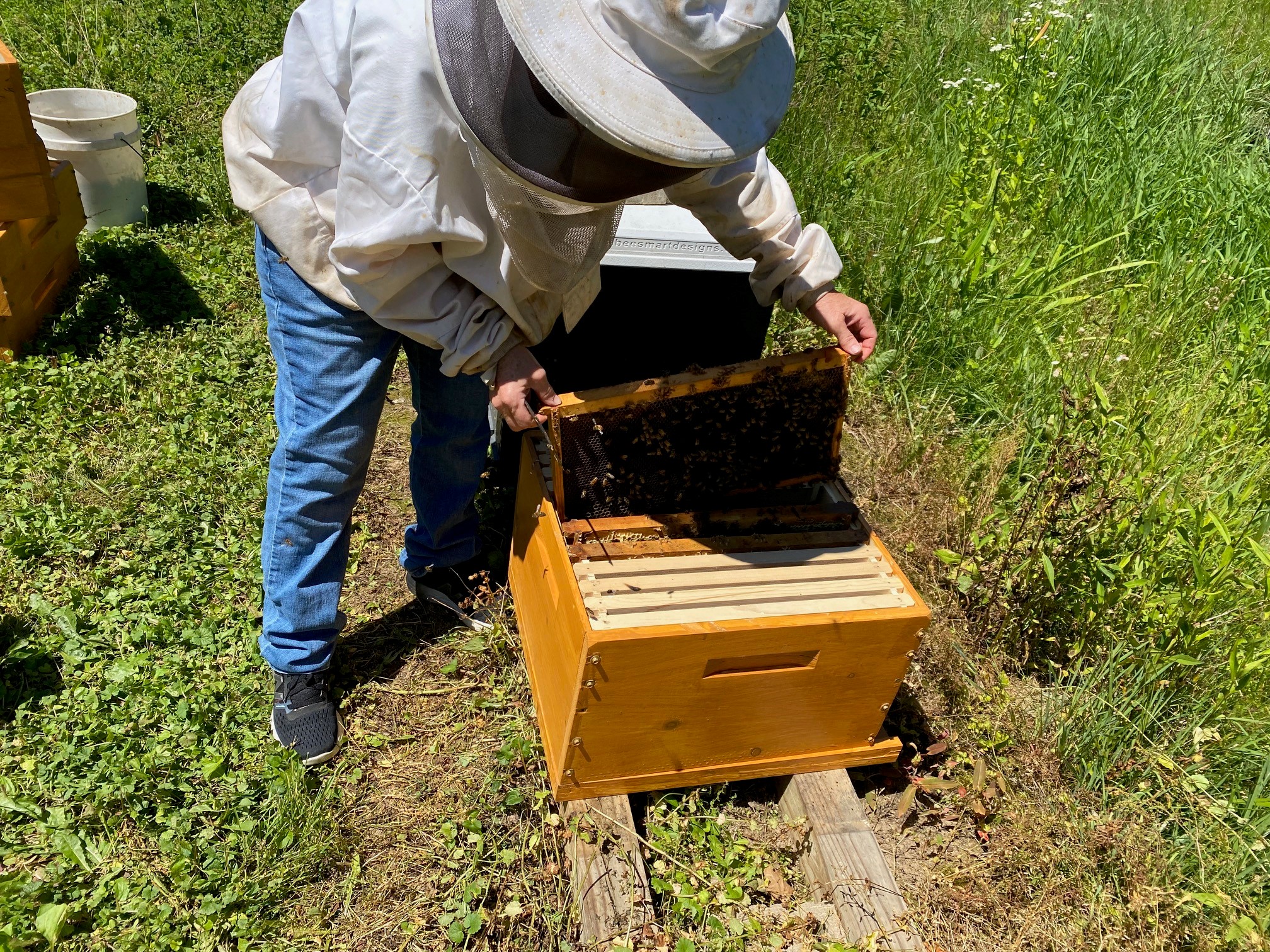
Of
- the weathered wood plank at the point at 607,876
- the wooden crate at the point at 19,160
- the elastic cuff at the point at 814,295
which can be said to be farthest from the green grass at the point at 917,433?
the elastic cuff at the point at 814,295

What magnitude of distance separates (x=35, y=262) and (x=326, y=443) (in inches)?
96.7

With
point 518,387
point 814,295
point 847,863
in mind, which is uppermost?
point 814,295

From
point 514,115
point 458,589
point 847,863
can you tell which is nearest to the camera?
point 514,115

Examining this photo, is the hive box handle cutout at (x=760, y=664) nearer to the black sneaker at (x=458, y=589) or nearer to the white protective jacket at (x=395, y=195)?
the white protective jacket at (x=395, y=195)

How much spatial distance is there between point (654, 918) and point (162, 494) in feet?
7.32

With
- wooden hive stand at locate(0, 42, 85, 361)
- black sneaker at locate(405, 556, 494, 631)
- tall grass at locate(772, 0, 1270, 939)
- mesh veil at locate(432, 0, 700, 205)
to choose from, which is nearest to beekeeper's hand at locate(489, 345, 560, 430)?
mesh veil at locate(432, 0, 700, 205)

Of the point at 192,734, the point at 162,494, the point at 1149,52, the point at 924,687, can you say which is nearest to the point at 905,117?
the point at 1149,52

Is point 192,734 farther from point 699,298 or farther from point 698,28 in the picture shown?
point 698,28

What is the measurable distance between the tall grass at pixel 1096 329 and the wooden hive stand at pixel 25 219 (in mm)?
3346

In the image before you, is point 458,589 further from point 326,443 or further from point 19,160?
point 19,160

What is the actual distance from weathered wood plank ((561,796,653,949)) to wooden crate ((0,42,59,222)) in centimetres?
320

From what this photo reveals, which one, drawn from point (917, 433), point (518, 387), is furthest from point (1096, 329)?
point (518, 387)

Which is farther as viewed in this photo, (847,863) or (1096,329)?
(1096,329)

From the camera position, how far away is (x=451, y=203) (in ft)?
6.37
